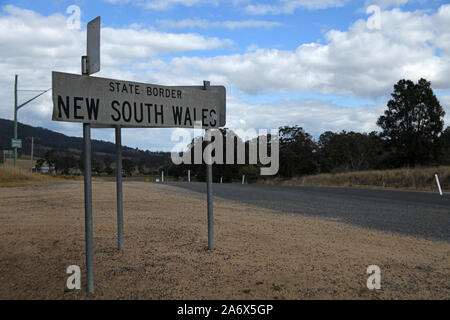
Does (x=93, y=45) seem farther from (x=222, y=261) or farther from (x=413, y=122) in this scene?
(x=413, y=122)

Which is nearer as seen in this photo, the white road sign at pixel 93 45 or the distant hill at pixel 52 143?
the white road sign at pixel 93 45

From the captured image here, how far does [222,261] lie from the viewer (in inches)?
206

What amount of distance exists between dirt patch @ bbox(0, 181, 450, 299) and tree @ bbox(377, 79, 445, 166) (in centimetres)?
4005

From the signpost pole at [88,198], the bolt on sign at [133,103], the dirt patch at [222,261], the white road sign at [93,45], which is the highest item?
the white road sign at [93,45]

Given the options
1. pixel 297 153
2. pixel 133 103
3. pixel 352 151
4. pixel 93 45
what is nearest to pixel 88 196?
pixel 133 103

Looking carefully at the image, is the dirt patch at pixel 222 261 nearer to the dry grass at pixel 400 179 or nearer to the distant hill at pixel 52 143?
the dry grass at pixel 400 179

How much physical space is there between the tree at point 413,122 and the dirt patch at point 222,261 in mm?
40054

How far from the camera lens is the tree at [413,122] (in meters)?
44.2

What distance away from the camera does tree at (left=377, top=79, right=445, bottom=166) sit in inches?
1742

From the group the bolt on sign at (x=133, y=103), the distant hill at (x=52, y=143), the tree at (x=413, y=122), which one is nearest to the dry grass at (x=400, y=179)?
the tree at (x=413, y=122)

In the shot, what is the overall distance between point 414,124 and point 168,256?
148 ft

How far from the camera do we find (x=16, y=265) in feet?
17.1

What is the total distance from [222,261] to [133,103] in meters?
2.17
